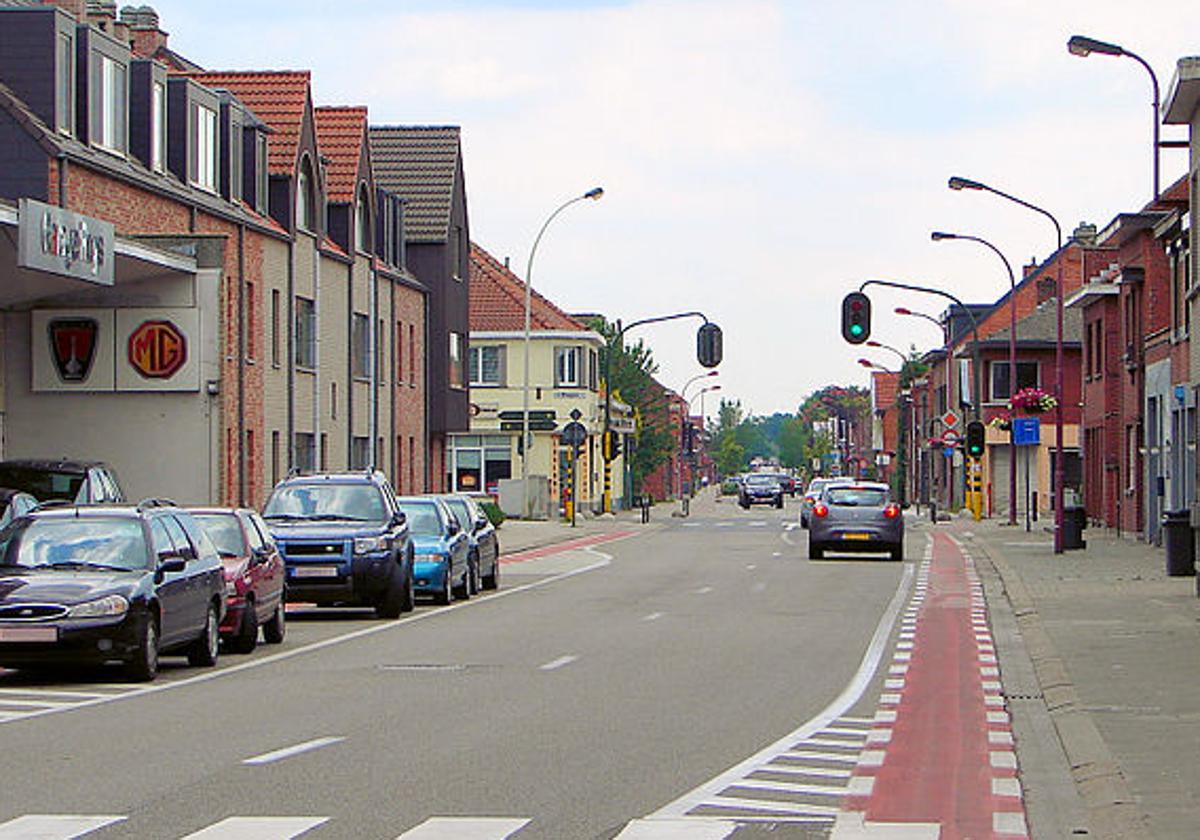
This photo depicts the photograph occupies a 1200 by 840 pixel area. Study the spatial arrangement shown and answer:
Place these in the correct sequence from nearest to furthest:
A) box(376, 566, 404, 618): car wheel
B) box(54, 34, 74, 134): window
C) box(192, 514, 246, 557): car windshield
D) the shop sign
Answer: box(192, 514, 246, 557): car windshield, box(376, 566, 404, 618): car wheel, the shop sign, box(54, 34, 74, 134): window

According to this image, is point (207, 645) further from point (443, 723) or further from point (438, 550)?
point (438, 550)

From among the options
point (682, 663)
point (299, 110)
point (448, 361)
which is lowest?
point (682, 663)

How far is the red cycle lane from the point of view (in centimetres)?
1071

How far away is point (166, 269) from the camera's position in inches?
1441

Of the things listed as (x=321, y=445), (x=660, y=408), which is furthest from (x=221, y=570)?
(x=660, y=408)

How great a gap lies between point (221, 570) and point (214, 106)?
83.0 ft

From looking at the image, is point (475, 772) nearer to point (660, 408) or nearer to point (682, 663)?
point (682, 663)

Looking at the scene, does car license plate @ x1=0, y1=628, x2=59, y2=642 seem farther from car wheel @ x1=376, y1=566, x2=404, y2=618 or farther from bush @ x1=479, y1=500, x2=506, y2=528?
bush @ x1=479, y1=500, x2=506, y2=528

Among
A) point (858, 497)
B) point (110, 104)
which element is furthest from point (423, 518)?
point (858, 497)

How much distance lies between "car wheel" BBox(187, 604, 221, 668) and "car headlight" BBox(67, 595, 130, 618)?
209 centimetres

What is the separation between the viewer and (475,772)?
12.3 m

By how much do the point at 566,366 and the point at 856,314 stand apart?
4428cm

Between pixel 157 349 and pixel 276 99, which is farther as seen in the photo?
pixel 276 99

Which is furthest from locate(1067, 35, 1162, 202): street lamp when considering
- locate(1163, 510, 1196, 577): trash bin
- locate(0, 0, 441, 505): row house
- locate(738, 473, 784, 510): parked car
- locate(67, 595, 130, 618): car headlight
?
locate(738, 473, 784, 510): parked car
